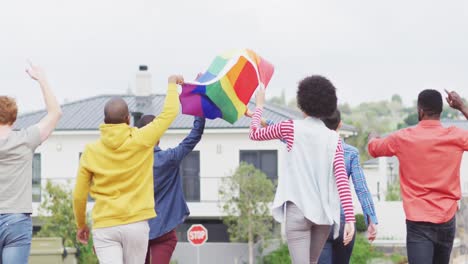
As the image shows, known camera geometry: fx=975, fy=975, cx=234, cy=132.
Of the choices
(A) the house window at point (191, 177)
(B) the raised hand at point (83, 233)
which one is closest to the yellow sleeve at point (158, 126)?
(B) the raised hand at point (83, 233)

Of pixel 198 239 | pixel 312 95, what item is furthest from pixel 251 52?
pixel 198 239

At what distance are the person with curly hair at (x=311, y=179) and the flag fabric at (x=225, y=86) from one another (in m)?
1.04

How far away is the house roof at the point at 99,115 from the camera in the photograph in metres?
39.3

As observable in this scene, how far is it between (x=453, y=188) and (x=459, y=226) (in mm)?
9116

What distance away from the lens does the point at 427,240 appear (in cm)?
816

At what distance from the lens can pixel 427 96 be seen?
8.24m

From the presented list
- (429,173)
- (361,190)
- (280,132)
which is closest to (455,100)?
(429,173)

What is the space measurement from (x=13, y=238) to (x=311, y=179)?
88.9 inches

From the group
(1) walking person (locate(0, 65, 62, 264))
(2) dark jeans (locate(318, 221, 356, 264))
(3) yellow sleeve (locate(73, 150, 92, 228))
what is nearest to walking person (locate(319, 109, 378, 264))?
(2) dark jeans (locate(318, 221, 356, 264))

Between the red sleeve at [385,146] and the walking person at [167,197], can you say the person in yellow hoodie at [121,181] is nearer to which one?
the walking person at [167,197]

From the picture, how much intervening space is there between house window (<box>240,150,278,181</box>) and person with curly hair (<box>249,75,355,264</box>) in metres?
30.8

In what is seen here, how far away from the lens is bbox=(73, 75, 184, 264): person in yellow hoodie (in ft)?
23.4

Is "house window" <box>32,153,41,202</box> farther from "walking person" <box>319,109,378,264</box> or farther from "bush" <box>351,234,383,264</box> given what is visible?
"walking person" <box>319,109,378,264</box>

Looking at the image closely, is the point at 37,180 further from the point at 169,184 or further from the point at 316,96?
the point at 316,96
